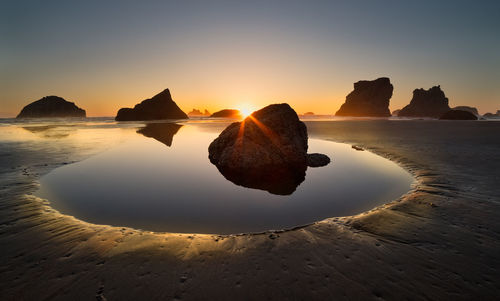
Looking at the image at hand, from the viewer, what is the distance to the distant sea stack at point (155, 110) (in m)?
118

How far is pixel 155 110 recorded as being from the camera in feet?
435

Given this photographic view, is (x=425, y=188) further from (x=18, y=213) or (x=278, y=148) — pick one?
(x=18, y=213)

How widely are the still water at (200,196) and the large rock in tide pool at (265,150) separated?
851 millimetres

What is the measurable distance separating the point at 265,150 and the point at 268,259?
7.37 m

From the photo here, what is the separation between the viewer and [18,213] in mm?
5668

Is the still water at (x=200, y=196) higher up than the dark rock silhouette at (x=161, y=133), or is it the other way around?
the dark rock silhouette at (x=161, y=133)

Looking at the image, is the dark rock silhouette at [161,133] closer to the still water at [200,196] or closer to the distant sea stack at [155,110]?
the still water at [200,196]

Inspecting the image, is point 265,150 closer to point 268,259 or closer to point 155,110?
point 268,259

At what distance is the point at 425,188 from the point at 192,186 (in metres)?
8.48

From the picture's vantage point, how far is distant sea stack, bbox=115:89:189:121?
118 meters

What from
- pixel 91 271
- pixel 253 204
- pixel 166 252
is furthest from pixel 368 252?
pixel 91 271

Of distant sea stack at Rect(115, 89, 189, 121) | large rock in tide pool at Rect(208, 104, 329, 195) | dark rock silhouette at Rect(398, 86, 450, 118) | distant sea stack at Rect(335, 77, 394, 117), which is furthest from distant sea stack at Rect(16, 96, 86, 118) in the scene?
dark rock silhouette at Rect(398, 86, 450, 118)

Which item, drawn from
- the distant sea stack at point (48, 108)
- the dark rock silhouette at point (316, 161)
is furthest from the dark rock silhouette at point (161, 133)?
the distant sea stack at point (48, 108)

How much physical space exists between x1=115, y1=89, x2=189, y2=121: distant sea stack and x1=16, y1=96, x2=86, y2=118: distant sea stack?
11339 cm
